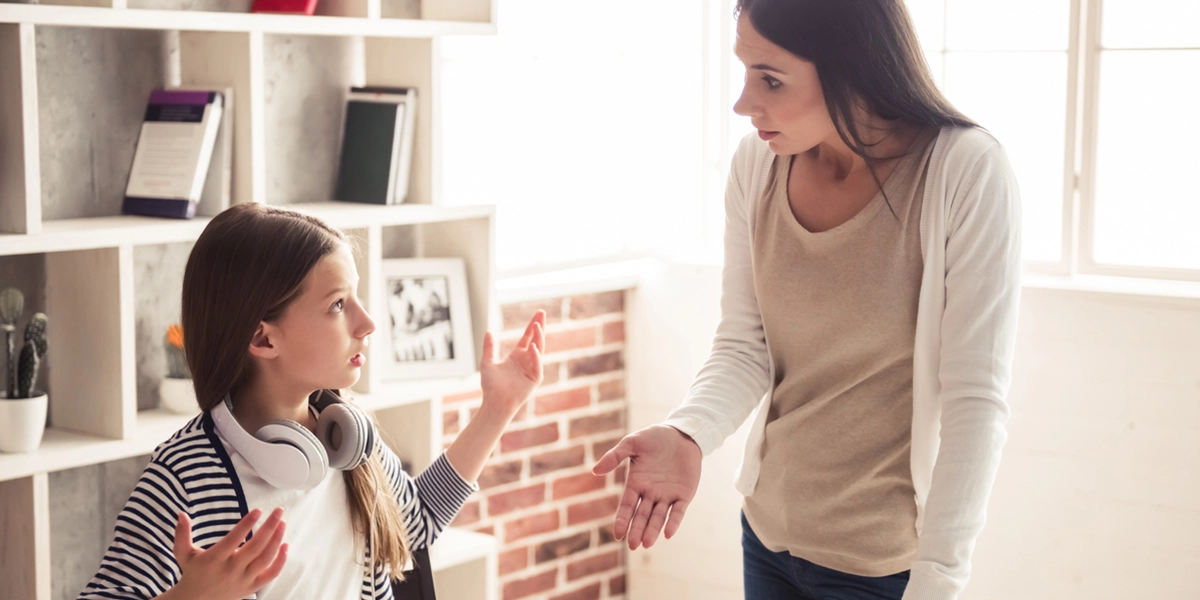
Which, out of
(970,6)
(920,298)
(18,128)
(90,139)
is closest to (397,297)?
(90,139)

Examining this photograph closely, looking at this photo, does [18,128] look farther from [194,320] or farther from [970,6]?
[970,6]

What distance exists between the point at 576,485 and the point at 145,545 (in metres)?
2.17

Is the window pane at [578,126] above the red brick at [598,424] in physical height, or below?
above

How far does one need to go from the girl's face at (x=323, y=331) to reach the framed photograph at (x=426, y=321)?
38.9 inches

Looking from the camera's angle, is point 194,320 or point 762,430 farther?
point 762,430

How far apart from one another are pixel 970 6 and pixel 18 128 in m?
2.31

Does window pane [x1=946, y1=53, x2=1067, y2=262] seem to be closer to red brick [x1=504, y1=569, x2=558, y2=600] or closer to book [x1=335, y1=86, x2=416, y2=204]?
book [x1=335, y1=86, x2=416, y2=204]

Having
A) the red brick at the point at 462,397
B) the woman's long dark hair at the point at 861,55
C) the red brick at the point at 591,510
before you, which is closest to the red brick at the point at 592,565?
the red brick at the point at 591,510

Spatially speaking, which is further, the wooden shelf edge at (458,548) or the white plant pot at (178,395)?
the wooden shelf edge at (458,548)

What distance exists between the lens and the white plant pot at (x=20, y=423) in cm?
214

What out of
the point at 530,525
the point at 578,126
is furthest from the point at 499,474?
the point at 578,126

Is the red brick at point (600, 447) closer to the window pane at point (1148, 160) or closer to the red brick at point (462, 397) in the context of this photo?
the red brick at point (462, 397)

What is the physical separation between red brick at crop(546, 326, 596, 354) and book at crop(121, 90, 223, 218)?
4.32 ft

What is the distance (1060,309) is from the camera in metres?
2.96
